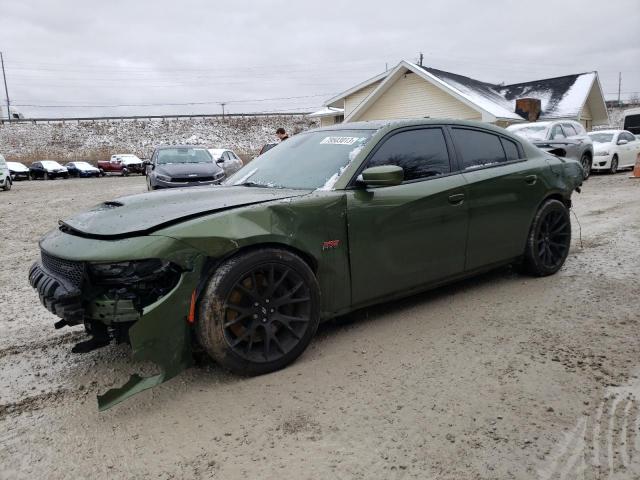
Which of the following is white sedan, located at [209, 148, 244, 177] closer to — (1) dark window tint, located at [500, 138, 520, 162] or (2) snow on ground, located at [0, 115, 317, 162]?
(1) dark window tint, located at [500, 138, 520, 162]

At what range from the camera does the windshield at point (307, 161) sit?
11.7 feet

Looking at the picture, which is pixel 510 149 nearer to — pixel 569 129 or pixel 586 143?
pixel 569 129

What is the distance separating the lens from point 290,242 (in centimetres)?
307

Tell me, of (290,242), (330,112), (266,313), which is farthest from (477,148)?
(330,112)

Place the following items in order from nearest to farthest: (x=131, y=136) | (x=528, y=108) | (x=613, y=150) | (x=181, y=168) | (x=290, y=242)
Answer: (x=290, y=242) < (x=181, y=168) < (x=613, y=150) < (x=528, y=108) < (x=131, y=136)

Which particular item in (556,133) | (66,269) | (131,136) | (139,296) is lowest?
(139,296)

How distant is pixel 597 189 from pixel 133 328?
1274cm

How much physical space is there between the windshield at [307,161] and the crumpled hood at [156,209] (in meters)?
0.22

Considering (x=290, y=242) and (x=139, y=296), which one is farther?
(x=290, y=242)

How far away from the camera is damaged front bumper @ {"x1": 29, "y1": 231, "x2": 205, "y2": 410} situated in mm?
2621

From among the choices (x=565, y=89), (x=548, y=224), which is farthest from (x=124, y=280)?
(x=565, y=89)

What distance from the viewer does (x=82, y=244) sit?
9.23 ft

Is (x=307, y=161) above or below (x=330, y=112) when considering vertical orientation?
below

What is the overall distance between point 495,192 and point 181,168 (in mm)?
9772
